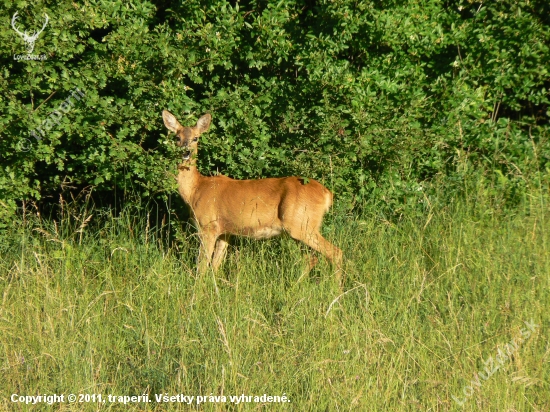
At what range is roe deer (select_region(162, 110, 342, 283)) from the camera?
21.0ft

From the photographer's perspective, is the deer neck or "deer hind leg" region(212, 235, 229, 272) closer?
"deer hind leg" region(212, 235, 229, 272)

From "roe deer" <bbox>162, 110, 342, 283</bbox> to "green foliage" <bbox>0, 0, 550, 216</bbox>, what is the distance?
191 mm

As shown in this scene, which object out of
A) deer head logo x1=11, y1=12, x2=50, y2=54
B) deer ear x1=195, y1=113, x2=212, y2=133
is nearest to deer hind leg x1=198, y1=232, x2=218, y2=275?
deer ear x1=195, y1=113, x2=212, y2=133

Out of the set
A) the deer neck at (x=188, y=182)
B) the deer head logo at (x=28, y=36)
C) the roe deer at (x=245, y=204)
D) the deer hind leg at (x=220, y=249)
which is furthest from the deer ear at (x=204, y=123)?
the deer head logo at (x=28, y=36)

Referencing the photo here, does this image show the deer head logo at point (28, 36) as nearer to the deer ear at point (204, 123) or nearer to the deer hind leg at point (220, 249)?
the deer ear at point (204, 123)

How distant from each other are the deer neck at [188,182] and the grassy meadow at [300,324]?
0.97 metres

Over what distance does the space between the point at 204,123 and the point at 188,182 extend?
0.63 metres

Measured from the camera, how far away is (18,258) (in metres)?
5.91

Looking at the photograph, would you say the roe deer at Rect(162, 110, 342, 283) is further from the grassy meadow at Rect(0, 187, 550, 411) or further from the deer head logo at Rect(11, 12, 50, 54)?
the deer head logo at Rect(11, 12, 50, 54)

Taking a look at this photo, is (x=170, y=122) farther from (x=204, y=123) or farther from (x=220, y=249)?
(x=220, y=249)

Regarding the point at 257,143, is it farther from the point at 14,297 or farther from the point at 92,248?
the point at 14,297

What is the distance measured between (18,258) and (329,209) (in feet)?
8.59

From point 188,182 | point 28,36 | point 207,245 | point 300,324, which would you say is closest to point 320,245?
point 207,245

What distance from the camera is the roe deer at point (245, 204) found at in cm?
641
